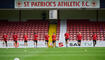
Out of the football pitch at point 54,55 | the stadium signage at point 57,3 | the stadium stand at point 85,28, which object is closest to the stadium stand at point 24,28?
the stadium stand at point 85,28

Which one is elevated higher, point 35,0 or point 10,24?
point 35,0

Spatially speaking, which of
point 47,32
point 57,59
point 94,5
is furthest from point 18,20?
point 57,59

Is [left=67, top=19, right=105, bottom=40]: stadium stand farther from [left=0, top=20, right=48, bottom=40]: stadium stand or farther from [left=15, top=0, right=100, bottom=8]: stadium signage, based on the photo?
[left=15, top=0, right=100, bottom=8]: stadium signage

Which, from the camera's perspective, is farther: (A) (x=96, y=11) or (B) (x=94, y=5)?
(A) (x=96, y=11)

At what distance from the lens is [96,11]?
119 ft

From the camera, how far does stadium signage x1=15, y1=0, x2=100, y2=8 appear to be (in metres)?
31.4

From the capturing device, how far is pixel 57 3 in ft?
105

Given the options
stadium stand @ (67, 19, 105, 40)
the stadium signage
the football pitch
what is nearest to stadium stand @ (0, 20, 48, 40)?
stadium stand @ (67, 19, 105, 40)

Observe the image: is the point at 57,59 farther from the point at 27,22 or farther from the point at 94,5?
the point at 27,22

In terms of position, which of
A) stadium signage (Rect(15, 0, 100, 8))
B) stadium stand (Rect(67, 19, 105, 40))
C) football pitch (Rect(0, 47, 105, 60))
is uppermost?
stadium signage (Rect(15, 0, 100, 8))

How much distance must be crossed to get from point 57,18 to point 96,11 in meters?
5.77

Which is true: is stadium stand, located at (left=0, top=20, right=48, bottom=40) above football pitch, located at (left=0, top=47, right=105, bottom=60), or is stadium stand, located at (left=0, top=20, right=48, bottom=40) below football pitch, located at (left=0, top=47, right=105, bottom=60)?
above

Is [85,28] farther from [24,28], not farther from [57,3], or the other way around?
[24,28]

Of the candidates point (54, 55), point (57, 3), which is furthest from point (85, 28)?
point (54, 55)
